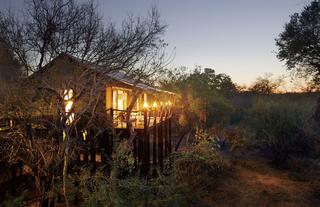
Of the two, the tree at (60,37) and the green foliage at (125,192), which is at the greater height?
the tree at (60,37)

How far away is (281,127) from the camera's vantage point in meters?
13.1

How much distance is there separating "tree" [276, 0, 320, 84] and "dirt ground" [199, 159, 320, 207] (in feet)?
20.2

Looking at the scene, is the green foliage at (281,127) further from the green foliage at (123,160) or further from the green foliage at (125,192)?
the green foliage at (123,160)

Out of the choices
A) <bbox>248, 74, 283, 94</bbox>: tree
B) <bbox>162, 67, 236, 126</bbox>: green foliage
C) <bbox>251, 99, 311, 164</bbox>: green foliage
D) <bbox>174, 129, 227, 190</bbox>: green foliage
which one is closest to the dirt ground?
<bbox>174, 129, 227, 190</bbox>: green foliage

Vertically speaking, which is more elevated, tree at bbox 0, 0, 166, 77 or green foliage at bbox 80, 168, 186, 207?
tree at bbox 0, 0, 166, 77

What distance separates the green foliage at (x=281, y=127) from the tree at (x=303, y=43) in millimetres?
2846

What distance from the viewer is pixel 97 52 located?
716 centimetres

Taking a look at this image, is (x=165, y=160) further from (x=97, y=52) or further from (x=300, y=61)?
(x=300, y=61)

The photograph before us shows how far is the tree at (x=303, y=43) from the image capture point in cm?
1398

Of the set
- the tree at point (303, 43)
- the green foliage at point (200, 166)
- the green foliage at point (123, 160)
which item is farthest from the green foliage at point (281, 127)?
the green foliage at point (123, 160)

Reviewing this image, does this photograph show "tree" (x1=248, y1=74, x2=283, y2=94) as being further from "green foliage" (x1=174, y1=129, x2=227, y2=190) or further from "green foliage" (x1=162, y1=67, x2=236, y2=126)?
"green foliage" (x1=174, y1=129, x2=227, y2=190)

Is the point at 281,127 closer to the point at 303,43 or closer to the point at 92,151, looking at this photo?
the point at 303,43

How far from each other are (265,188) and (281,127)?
4807 millimetres

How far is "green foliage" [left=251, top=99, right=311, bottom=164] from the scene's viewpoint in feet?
42.9
